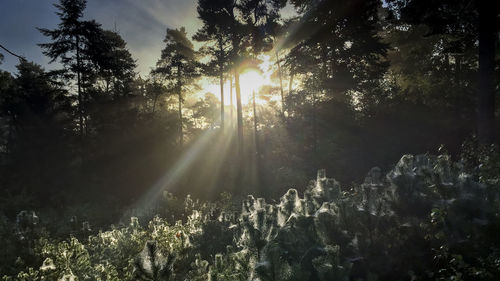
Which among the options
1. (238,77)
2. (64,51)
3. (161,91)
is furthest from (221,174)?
(64,51)

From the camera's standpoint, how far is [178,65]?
86.2 ft

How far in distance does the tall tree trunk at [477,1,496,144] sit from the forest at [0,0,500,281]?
0.15 ft

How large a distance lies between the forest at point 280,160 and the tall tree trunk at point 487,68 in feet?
0.15

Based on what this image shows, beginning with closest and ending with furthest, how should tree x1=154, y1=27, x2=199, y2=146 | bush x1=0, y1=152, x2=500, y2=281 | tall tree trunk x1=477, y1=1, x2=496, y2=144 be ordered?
bush x1=0, y1=152, x2=500, y2=281
tall tree trunk x1=477, y1=1, x2=496, y2=144
tree x1=154, y1=27, x2=199, y2=146

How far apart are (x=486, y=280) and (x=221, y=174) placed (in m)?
16.7

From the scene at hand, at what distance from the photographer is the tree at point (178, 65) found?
26062mm

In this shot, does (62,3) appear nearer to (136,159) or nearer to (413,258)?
(136,159)

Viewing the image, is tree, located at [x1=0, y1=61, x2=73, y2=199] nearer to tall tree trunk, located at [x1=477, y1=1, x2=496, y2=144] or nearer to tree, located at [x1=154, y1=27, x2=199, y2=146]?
tree, located at [x1=154, y1=27, x2=199, y2=146]

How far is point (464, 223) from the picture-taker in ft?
11.3

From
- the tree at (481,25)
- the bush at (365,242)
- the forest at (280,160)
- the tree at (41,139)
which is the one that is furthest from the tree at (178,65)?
the bush at (365,242)

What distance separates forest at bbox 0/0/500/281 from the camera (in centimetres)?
344

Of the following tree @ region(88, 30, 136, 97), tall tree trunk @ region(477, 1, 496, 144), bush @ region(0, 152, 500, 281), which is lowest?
bush @ region(0, 152, 500, 281)

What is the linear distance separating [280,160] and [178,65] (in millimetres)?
13220

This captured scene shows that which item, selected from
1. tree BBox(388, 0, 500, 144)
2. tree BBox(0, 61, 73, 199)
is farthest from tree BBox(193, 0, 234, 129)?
tree BBox(388, 0, 500, 144)
